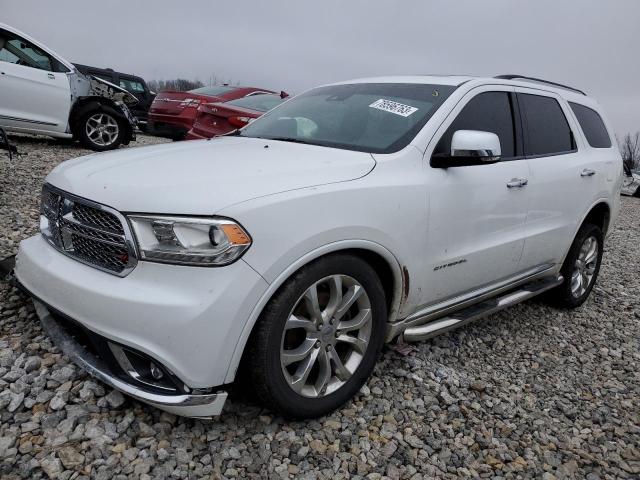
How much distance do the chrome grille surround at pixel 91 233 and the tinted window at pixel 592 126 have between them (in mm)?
3581

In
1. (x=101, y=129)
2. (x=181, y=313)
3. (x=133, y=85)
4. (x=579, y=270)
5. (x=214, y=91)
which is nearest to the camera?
(x=181, y=313)

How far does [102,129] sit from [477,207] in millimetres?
7016

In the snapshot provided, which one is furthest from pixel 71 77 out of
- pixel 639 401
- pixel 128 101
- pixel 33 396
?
pixel 639 401

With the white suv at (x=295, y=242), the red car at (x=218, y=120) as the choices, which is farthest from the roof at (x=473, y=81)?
the red car at (x=218, y=120)

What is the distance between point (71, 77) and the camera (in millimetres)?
7621

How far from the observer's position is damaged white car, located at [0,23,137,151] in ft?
23.4

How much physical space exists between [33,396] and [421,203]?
1967mm

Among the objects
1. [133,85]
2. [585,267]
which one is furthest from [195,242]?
[133,85]

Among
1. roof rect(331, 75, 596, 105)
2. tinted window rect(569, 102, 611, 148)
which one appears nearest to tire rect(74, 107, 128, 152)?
roof rect(331, 75, 596, 105)

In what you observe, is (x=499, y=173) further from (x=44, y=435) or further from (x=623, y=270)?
(x=623, y=270)

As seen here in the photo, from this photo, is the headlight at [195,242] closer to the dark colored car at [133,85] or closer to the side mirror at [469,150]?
the side mirror at [469,150]

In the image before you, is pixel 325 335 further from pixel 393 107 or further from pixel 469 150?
pixel 393 107

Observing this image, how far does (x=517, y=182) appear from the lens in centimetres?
304

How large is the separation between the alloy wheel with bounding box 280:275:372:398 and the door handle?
126cm
